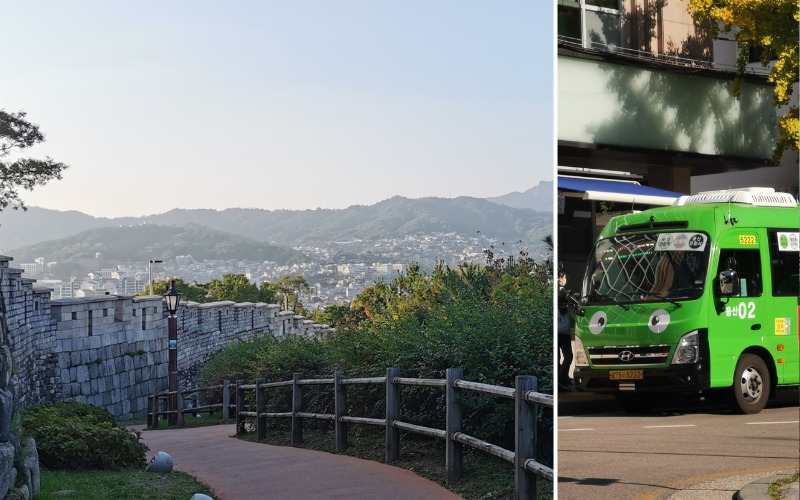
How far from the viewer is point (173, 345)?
4309 mm

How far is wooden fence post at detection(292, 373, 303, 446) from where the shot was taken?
17.1 ft

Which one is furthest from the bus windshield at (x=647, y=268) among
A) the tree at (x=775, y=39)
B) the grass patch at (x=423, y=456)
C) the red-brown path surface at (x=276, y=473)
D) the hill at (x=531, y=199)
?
the hill at (x=531, y=199)

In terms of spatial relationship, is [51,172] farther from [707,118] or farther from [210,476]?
[707,118]

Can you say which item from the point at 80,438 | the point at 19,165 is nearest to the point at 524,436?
the point at 80,438

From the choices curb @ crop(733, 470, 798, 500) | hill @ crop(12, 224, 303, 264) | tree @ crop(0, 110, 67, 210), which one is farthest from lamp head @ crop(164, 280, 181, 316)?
curb @ crop(733, 470, 798, 500)

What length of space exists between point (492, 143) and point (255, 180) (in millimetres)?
1947

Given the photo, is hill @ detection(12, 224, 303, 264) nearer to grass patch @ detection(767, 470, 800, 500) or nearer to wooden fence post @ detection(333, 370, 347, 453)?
wooden fence post @ detection(333, 370, 347, 453)

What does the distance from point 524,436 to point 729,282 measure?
1.35 metres

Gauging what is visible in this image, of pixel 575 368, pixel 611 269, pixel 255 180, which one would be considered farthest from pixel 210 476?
pixel 611 269

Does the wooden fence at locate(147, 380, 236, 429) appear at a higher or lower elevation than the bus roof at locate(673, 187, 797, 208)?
lower

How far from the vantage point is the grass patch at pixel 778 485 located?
2.94 m

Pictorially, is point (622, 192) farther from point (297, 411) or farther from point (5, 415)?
point (297, 411)

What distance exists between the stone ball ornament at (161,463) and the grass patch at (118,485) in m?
0.02

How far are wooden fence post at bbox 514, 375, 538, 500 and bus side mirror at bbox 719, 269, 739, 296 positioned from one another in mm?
1077
